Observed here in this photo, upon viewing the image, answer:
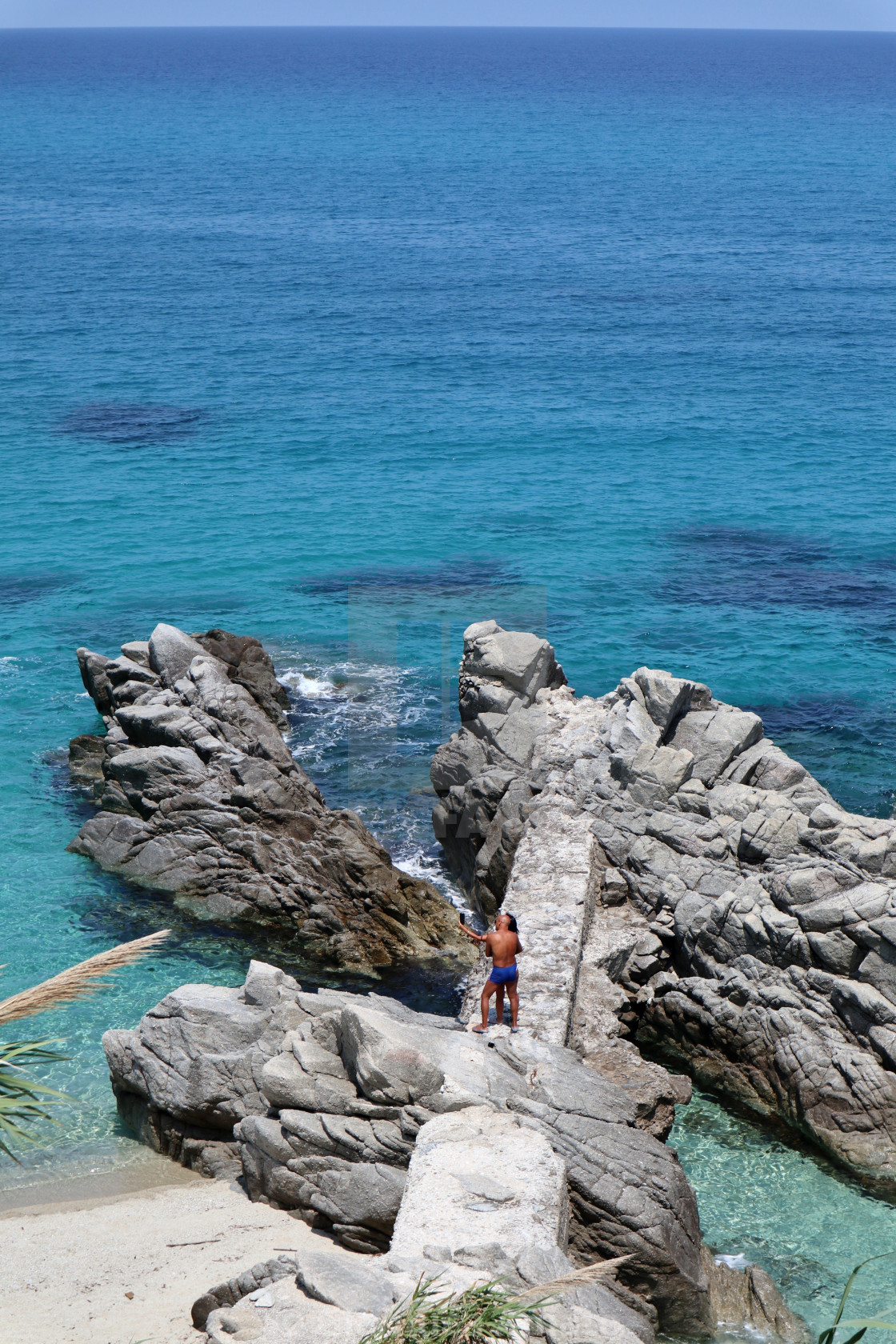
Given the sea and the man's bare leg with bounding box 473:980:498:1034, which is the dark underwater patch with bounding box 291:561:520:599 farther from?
the man's bare leg with bounding box 473:980:498:1034

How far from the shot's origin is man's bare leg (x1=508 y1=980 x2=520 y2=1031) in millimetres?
16109

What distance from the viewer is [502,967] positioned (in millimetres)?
15945

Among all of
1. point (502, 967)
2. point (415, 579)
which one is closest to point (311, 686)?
point (415, 579)

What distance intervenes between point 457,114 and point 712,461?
131960 millimetres

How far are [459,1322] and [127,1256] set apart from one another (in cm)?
664

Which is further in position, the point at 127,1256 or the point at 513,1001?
the point at 513,1001

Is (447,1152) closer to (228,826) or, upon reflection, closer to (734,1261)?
(734,1261)

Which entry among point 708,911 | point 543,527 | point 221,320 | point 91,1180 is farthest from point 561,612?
point 221,320

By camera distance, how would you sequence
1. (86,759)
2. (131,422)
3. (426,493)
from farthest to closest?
(131,422), (426,493), (86,759)

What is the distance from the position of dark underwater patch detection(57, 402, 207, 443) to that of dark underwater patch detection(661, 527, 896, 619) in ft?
66.8

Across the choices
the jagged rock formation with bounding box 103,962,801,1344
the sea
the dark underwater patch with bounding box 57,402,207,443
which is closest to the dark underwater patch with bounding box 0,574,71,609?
the sea

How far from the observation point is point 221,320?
213 feet

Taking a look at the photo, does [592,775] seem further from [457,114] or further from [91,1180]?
[457,114]

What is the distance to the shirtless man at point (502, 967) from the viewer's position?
15914 mm
